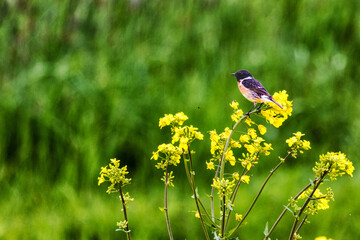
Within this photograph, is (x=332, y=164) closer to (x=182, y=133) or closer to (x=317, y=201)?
(x=317, y=201)

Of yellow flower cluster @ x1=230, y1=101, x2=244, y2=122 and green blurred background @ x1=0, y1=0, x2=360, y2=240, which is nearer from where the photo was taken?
yellow flower cluster @ x1=230, y1=101, x2=244, y2=122

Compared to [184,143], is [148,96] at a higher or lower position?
higher

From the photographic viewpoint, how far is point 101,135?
7.82ft

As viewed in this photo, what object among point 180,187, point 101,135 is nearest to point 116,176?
point 180,187

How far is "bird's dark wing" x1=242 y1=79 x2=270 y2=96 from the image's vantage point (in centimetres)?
95

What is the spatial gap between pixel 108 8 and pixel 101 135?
106 centimetres

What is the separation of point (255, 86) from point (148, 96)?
1.57m

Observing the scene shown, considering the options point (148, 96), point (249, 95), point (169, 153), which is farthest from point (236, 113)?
point (148, 96)

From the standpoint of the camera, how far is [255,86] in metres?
0.97

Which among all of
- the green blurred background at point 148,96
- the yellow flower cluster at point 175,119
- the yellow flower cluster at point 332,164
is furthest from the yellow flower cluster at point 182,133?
the green blurred background at point 148,96

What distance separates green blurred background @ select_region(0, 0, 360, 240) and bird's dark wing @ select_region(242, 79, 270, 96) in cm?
93

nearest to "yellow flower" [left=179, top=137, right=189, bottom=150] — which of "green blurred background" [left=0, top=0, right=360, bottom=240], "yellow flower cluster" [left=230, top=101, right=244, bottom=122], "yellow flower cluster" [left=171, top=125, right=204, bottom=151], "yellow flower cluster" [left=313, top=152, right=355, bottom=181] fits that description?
"yellow flower cluster" [left=171, top=125, right=204, bottom=151]

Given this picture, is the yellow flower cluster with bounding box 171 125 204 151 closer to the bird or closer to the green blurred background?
the bird

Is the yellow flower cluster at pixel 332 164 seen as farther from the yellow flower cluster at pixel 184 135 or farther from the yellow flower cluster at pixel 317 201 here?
the yellow flower cluster at pixel 184 135
